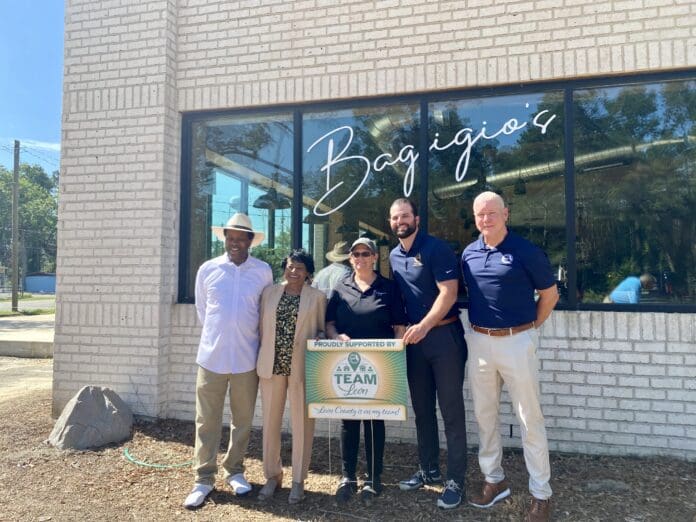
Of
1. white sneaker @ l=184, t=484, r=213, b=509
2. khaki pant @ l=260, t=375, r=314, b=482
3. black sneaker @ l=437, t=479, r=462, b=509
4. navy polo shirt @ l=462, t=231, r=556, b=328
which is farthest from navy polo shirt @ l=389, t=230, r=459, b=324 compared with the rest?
white sneaker @ l=184, t=484, r=213, b=509

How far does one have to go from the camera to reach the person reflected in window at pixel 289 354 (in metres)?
3.85

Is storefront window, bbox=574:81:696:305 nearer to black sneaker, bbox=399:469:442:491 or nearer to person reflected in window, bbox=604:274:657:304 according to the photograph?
person reflected in window, bbox=604:274:657:304

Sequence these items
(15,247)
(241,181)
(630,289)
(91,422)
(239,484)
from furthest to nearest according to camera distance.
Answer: (15,247)
(241,181)
(91,422)
(630,289)
(239,484)

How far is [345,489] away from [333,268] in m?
2.08

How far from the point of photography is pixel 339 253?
5309mm

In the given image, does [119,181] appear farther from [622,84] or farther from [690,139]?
[690,139]

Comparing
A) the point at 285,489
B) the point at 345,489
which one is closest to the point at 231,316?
the point at 285,489

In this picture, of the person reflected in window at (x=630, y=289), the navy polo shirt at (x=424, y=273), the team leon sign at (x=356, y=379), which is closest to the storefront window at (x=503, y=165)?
the person reflected in window at (x=630, y=289)

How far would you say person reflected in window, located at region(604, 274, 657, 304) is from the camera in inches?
181

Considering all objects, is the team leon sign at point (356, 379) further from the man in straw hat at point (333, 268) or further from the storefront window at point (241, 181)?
the storefront window at point (241, 181)

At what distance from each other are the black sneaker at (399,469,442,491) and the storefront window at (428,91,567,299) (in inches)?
73.5

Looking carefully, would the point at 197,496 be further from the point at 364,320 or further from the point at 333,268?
the point at 333,268

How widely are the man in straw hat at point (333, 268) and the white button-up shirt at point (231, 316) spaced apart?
1.24 metres

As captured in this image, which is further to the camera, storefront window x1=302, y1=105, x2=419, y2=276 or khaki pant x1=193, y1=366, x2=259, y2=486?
storefront window x1=302, y1=105, x2=419, y2=276
